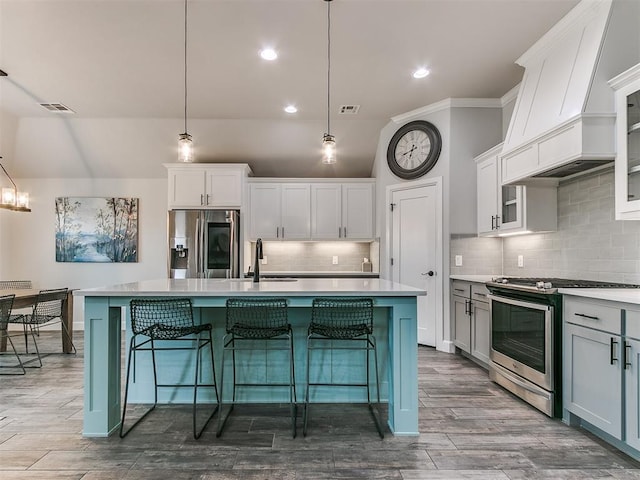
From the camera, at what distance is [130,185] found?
18.9 feet

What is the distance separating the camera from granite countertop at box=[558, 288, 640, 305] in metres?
2.00

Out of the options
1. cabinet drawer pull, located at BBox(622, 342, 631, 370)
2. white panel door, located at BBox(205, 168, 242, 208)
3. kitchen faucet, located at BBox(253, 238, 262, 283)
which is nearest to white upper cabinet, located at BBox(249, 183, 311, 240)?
white panel door, located at BBox(205, 168, 242, 208)

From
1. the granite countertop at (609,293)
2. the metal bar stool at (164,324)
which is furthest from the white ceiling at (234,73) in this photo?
the metal bar stool at (164,324)

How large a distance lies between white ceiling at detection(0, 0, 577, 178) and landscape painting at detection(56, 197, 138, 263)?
19.2 inches

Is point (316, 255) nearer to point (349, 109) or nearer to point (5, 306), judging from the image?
point (349, 109)

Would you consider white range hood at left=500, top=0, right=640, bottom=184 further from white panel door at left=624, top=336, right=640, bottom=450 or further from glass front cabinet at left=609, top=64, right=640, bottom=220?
white panel door at left=624, top=336, right=640, bottom=450

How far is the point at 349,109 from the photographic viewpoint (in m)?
4.56

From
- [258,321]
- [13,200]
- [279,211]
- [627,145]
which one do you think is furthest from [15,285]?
[627,145]

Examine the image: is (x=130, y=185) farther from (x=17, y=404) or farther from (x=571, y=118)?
(x=571, y=118)

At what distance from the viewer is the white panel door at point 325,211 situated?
18.1 feet

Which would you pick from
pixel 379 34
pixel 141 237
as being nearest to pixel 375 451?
pixel 379 34

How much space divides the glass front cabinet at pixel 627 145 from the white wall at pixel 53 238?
18.3 ft

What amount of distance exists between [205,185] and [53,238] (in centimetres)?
268

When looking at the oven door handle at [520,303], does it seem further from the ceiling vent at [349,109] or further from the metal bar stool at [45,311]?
the metal bar stool at [45,311]
